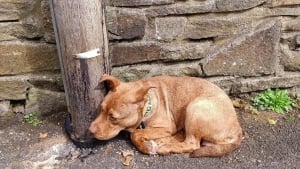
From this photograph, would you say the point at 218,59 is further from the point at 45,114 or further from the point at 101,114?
the point at 45,114

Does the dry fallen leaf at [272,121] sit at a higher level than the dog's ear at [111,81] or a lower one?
lower

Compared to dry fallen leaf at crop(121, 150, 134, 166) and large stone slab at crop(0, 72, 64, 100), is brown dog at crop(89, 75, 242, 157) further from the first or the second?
large stone slab at crop(0, 72, 64, 100)

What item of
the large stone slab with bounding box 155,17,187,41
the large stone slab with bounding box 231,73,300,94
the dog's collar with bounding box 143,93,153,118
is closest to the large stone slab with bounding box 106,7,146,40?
the large stone slab with bounding box 155,17,187,41

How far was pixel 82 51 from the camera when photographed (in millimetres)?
2846

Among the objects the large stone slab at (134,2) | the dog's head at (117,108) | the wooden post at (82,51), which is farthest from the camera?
the large stone slab at (134,2)

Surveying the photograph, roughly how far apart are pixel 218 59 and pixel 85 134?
125 cm

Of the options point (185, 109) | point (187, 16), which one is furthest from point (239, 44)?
point (185, 109)

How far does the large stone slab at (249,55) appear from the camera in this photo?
3492mm

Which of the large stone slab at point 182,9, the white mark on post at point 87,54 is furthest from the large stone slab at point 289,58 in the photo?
the white mark on post at point 87,54

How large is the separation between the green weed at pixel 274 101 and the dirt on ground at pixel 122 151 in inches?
6.7

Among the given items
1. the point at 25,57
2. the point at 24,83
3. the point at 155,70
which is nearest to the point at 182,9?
the point at 155,70

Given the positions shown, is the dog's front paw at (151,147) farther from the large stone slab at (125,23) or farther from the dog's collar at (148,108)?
the large stone slab at (125,23)

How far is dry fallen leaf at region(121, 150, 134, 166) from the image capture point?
3.04 meters

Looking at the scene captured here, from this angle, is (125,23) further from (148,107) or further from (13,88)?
(13,88)
